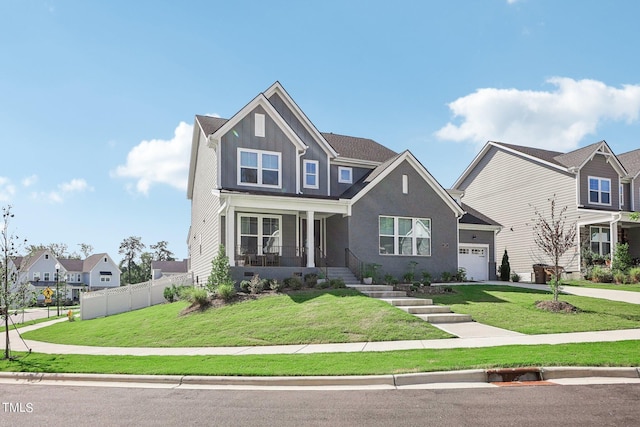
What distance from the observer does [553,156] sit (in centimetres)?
3553

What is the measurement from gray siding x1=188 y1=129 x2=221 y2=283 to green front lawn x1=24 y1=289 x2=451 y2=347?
16.8 feet

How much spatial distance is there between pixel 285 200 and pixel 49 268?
70.9m

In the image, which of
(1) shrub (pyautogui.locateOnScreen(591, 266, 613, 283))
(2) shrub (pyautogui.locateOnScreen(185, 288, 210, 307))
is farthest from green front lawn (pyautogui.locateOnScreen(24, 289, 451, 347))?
(1) shrub (pyautogui.locateOnScreen(591, 266, 613, 283))

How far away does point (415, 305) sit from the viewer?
1819 cm

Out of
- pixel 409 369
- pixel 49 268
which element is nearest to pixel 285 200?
pixel 409 369

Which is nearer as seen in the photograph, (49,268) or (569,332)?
(569,332)

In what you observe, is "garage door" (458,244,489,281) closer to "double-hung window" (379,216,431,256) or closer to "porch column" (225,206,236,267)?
"double-hung window" (379,216,431,256)

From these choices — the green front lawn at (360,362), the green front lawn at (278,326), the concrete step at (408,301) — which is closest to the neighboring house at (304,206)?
the green front lawn at (278,326)

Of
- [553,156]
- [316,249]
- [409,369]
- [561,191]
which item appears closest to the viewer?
[409,369]

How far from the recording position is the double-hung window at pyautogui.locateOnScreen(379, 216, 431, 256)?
24.7m

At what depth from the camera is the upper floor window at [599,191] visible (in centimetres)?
3306

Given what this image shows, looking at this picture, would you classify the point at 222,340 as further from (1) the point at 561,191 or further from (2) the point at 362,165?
(1) the point at 561,191

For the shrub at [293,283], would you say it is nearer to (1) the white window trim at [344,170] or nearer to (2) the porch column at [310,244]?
(2) the porch column at [310,244]

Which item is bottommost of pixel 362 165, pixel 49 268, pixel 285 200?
pixel 49 268
